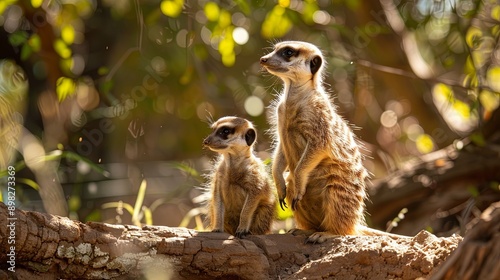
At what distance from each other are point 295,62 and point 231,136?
1.64ft

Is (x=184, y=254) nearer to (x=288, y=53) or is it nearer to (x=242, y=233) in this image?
(x=242, y=233)

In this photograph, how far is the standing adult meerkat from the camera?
4.35 metres

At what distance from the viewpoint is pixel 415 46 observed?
26.0 ft

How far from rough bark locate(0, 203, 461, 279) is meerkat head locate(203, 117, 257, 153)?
619 millimetres

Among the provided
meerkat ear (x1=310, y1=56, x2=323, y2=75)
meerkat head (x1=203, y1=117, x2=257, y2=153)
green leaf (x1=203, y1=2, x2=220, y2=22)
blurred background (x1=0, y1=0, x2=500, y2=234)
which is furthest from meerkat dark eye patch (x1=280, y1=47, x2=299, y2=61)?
blurred background (x1=0, y1=0, x2=500, y2=234)

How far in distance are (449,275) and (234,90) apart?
509 centimetres

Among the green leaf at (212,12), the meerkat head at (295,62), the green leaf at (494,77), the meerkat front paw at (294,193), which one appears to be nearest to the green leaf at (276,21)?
the green leaf at (212,12)

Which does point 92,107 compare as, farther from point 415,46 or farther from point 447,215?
point 447,215

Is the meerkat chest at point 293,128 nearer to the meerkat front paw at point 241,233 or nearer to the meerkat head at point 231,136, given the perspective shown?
the meerkat head at point 231,136

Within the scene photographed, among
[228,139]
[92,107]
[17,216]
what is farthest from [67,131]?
[17,216]

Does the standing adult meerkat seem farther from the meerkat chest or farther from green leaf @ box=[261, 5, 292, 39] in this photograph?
green leaf @ box=[261, 5, 292, 39]

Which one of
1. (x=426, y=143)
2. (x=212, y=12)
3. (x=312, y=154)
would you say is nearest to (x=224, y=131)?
(x=312, y=154)

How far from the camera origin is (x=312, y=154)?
433 cm

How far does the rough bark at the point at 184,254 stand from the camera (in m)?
3.45
